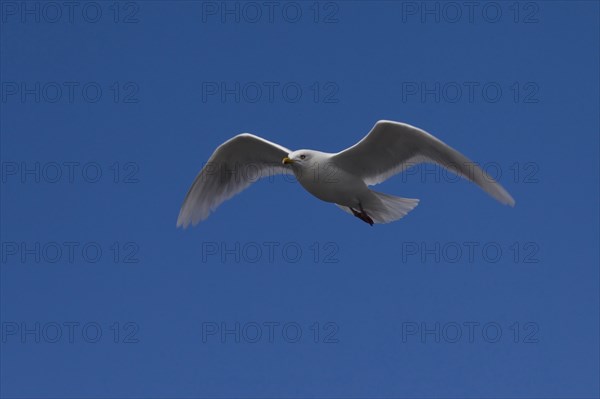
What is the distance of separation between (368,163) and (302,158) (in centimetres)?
92

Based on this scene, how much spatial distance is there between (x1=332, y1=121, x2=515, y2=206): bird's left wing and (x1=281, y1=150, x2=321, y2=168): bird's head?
27 centimetres

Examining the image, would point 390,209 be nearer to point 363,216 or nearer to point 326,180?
point 363,216

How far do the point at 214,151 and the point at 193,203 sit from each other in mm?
1023

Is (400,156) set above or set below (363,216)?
above

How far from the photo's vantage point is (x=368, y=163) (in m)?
13.1

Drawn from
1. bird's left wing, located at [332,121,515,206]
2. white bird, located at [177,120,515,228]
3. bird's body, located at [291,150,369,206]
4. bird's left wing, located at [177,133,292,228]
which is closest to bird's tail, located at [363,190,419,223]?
white bird, located at [177,120,515,228]

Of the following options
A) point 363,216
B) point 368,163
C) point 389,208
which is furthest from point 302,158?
point 389,208

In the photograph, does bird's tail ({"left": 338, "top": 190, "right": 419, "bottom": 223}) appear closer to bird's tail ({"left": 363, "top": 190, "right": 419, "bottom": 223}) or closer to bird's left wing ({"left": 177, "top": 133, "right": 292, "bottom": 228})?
bird's tail ({"left": 363, "top": 190, "right": 419, "bottom": 223})

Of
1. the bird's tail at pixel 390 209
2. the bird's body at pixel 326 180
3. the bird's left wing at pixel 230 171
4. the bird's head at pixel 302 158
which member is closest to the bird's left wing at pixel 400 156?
the bird's body at pixel 326 180

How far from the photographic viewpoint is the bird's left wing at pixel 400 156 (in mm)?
12578

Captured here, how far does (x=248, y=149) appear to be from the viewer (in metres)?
14.2

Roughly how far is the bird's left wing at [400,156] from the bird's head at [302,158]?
0.87ft

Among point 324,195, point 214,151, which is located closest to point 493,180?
point 324,195

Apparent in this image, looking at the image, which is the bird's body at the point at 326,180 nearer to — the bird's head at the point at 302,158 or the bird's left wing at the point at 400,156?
the bird's head at the point at 302,158
